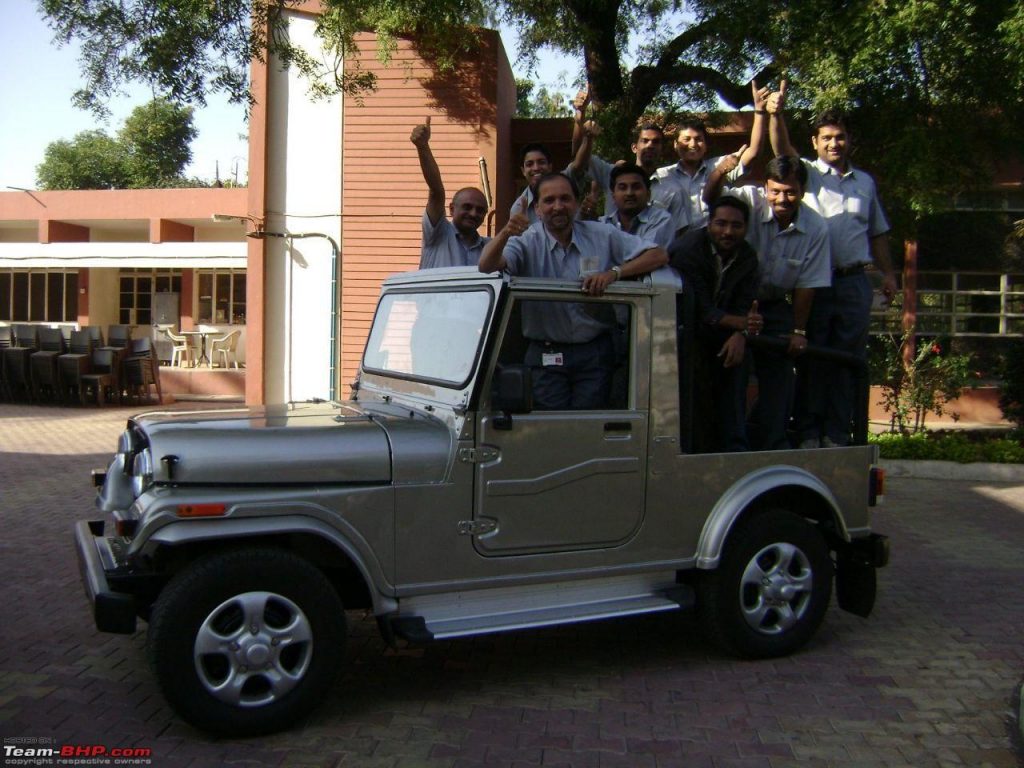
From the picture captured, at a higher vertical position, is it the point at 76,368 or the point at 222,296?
the point at 222,296

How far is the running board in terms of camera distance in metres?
3.85

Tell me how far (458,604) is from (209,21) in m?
7.53

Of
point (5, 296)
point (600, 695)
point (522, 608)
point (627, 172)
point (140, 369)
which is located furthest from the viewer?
point (5, 296)

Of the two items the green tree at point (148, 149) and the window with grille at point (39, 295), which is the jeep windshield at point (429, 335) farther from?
the green tree at point (148, 149)

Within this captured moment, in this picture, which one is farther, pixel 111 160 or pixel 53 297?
pixel 111 160

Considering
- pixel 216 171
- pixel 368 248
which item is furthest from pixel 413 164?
pixel 216 171

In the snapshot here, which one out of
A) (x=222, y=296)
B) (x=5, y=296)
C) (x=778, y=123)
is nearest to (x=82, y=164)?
(x=5, y=296)

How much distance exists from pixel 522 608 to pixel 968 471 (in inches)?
319

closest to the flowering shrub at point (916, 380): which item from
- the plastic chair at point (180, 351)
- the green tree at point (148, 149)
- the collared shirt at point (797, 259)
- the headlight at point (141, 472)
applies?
the collared shirt at point (797, 259)

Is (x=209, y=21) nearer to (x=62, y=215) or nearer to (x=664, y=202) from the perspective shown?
(x=664, y=202)

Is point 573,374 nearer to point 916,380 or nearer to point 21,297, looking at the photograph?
point 916,380

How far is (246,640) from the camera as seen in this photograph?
354cm

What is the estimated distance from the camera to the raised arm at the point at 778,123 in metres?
5.31

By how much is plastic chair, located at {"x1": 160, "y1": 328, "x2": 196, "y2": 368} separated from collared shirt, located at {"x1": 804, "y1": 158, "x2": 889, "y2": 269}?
1734 cm
